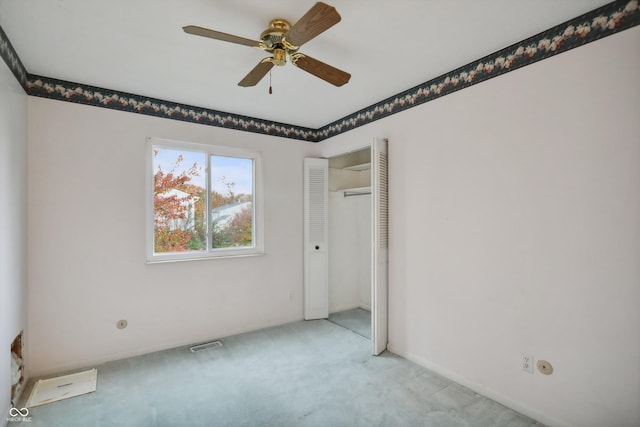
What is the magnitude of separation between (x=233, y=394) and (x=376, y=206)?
79.9 inches

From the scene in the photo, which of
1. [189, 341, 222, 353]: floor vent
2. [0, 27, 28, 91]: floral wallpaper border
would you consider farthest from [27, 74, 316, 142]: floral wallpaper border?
[189, 341, 222, 353]: floor vent

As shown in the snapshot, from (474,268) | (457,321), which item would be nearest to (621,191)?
(474,268)

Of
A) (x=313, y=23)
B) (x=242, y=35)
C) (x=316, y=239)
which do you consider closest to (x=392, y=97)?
(x=242, y=35)

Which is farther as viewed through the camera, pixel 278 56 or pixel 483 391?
pixel 483 391

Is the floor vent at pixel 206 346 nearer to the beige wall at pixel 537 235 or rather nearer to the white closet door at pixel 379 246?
the white closet door at pixel 379 246

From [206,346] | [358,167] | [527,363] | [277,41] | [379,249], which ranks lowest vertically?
[206,346]

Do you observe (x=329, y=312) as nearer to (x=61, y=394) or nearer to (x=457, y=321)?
(x=457, y=321)

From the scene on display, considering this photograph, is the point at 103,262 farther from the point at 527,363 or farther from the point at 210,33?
the point at 527,363

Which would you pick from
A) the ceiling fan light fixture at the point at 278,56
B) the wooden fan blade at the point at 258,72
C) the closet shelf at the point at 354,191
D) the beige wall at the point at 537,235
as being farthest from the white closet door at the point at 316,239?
the ceiling fan light fixture at the point at 278,56

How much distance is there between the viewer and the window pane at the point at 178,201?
10.8 ft

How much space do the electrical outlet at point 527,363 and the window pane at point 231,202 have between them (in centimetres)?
294

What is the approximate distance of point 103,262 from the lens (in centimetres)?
295

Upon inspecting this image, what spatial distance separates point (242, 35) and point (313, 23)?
30.8 inches

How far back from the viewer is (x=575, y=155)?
195 centimetres
